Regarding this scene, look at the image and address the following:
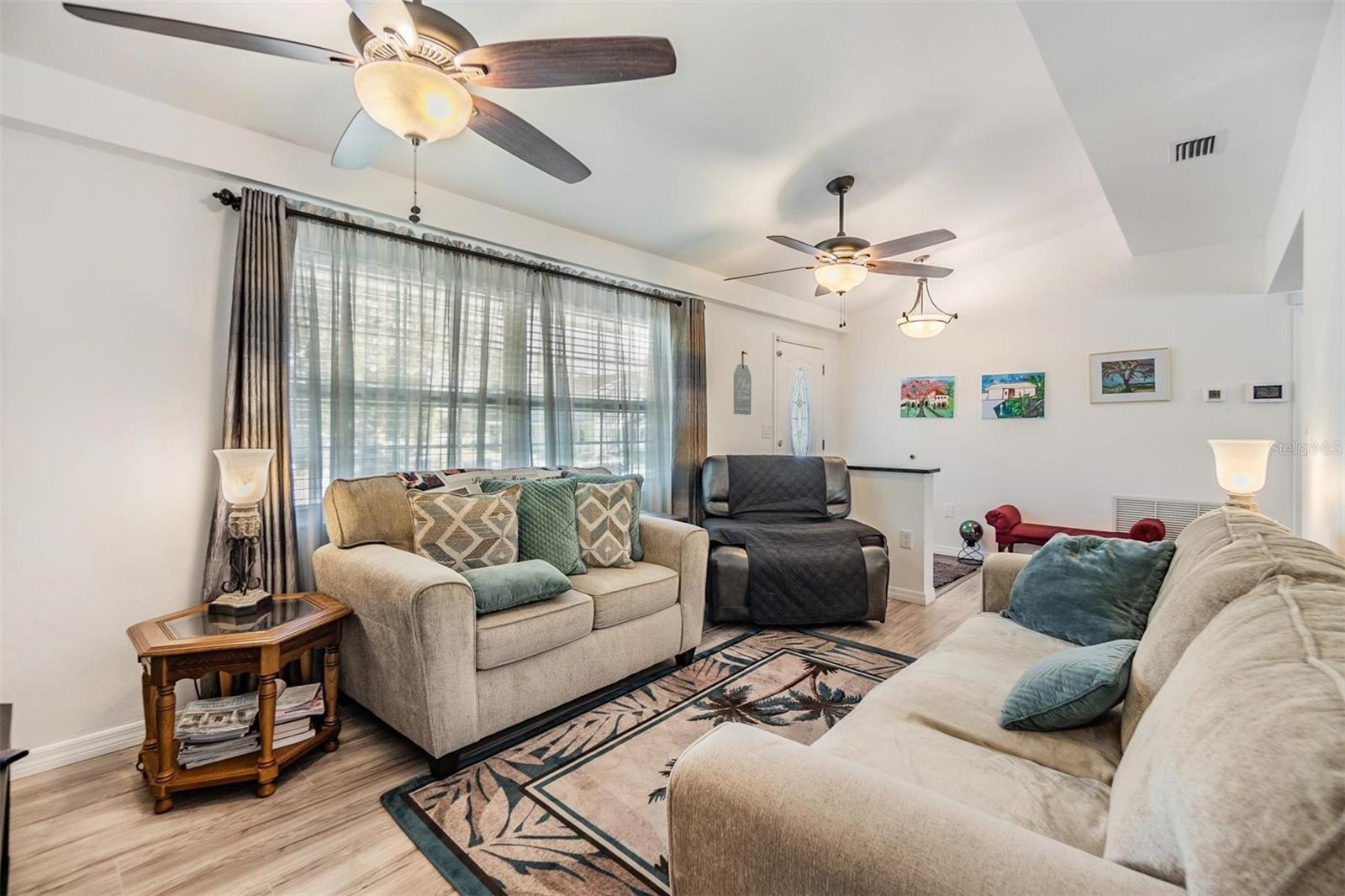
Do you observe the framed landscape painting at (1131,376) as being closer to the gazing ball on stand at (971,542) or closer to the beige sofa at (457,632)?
the gazing ball on stand at (971,542)

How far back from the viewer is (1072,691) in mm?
1337

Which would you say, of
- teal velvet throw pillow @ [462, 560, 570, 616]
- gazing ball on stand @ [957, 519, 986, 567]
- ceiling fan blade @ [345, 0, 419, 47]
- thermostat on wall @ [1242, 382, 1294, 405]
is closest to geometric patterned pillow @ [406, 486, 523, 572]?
teal velvet throw pillow @ [462, 560, 570, 616]

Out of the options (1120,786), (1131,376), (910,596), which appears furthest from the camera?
(1131,376)

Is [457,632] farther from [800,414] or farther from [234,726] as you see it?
[800,414]

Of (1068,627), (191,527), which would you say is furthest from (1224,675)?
(191,527)

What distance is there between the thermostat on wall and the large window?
447cm

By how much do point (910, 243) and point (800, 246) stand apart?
0.61 m

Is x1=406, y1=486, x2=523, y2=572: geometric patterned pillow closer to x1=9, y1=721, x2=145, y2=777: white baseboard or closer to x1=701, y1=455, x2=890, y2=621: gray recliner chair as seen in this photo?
x1=9, y1=721, x2=145, y2=777: white baseboard

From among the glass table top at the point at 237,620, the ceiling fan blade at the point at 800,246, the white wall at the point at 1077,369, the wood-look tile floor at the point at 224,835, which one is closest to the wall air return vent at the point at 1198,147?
the ceiling fan blade at the point at 800,246

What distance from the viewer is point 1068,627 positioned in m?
1.96

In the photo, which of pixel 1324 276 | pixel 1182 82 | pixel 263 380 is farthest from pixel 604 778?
pixel 1182 82

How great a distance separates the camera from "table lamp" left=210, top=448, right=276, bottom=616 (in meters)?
2.08

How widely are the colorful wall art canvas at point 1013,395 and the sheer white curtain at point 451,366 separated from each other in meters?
3.47

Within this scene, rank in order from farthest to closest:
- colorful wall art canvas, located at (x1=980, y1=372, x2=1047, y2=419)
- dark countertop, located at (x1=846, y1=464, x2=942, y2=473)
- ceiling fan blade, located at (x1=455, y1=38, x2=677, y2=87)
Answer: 1. colorful wall art canvas, located at (x1=980, y1=372, x2=1047, y2=419)
2. dark countertop, located at (x1=846, y1=464, x2=942, y2=473)
3. ceiling fan blade, located at (x1=455, y1=38, x2=677, y2=87)
